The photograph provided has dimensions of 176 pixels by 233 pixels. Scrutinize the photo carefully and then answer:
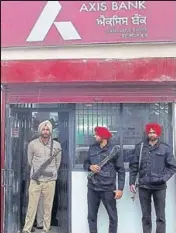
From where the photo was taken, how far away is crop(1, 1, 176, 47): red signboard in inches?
250

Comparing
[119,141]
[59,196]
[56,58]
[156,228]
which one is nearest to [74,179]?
[59,196]

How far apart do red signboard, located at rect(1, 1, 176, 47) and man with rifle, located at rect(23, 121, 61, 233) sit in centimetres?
138

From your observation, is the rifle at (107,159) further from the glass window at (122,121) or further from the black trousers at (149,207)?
the black trousers at (149,207)

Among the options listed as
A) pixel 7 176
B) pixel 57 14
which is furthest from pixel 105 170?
pixel 57 14

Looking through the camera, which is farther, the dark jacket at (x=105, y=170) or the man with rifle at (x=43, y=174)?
the man with rifle at (x=43, y=174)

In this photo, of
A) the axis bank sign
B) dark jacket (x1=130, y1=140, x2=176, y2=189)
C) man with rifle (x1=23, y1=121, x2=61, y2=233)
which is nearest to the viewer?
dark jacket (x1=130, y1=140, x2=176, y2=189)

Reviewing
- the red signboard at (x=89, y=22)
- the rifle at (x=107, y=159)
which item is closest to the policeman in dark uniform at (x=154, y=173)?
the rifle at (x=107, y=159)

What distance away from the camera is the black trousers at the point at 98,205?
19.6ft

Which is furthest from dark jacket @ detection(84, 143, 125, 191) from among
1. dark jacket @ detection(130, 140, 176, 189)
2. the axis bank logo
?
the axis bank logo

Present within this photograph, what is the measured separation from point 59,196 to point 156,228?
5.43 feet

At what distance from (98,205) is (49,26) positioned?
283cm

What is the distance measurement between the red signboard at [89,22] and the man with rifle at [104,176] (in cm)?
151

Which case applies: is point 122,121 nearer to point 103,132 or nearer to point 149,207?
point 103,132

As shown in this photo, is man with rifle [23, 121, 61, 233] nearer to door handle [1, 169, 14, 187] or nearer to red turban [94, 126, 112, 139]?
door handle [1, 169, 14, 187]
